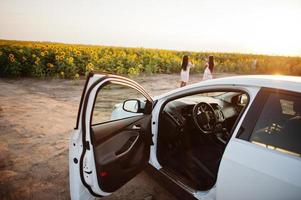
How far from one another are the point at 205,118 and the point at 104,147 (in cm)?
173

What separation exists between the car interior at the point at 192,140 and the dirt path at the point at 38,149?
0.59 m

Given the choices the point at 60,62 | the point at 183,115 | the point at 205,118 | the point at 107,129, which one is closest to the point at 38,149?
the point at 107,129

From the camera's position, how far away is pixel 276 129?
210 cm

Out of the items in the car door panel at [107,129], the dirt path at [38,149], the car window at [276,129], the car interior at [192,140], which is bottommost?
the dirt path at [38,149]

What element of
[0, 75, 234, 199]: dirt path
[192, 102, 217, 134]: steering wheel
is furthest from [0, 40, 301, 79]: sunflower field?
[192, 102, 217, 134]: steering wheel

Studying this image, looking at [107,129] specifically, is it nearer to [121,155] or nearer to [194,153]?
[121,155]

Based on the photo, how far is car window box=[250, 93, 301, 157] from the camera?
6.28 feet

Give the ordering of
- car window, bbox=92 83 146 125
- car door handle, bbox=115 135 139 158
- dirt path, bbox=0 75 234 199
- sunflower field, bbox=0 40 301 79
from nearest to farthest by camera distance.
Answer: car door handle, bbox=115 135 139 158 < dirt path, bbox=0 75 234 199 < car window, bbox=92 83 146 125 < sunflower field, bbox=0 40 301 79

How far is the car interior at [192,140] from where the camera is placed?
312 centimetres

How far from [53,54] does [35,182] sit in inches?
377

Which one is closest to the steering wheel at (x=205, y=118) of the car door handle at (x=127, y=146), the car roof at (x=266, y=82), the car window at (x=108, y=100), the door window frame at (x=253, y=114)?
the car roof at (x=266, y=82)

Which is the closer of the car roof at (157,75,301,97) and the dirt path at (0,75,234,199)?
the car roof at (157,75,301,97)

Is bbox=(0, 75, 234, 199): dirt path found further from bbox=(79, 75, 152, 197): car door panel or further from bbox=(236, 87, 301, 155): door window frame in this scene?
bbox=(236, 87, 301, 155): door window frame

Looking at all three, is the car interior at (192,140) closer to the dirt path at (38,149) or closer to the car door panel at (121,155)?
the car door panel at (121,155)
